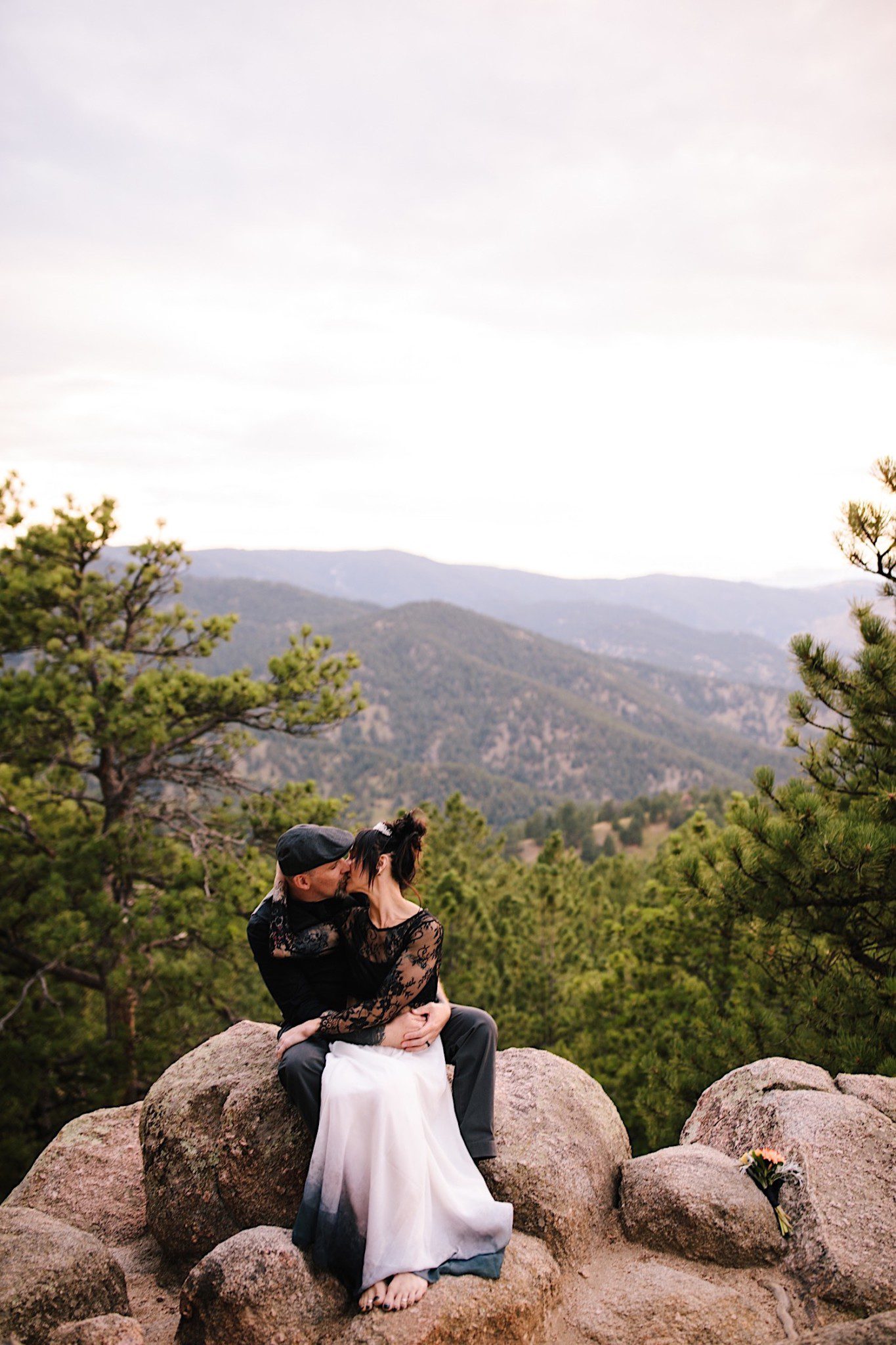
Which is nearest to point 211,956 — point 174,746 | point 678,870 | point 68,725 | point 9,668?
point 174,746

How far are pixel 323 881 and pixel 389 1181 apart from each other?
57.2 inches

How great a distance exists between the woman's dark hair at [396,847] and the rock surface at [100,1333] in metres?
2.16

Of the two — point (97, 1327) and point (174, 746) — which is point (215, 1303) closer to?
point (97, 1327)

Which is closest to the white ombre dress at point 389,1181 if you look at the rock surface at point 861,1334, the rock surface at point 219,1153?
the rock surface at point 219,1153

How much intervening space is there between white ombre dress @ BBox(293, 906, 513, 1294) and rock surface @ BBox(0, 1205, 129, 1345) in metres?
0.98

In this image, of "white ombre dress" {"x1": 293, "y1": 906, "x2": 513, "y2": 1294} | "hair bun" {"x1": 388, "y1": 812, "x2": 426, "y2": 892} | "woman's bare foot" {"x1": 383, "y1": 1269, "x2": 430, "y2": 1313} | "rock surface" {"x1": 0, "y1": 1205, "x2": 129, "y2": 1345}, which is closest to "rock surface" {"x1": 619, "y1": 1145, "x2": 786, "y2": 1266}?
"white ombre dress" {"x1": 293, "y1": 906, "x2": 513, "y2": 1294}

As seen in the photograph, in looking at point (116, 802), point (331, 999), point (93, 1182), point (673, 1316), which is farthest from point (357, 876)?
point (116, 802)

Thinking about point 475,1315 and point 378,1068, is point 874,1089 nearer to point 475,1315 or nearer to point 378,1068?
point 475,1315

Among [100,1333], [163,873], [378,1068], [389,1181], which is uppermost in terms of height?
[378,1068]

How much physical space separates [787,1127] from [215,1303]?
3.31 metres

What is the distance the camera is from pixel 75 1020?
1185cm

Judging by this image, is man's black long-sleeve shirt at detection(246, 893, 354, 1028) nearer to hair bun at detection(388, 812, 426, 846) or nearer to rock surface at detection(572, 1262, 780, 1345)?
hair bun at detection(388, 812, 426, 846)

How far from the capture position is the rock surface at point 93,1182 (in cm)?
485

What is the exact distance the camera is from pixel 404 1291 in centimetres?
341
